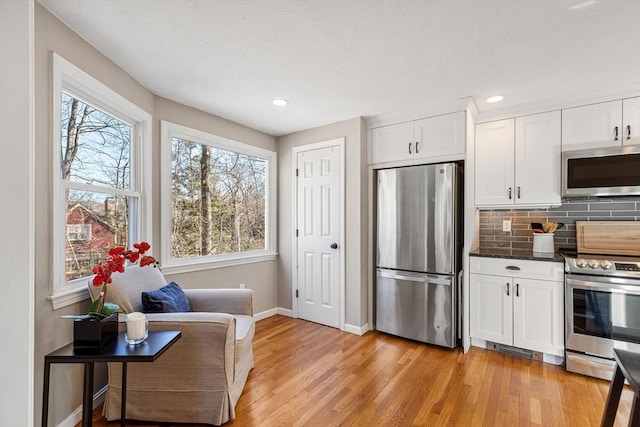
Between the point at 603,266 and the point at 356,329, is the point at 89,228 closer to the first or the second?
the point at 356,329

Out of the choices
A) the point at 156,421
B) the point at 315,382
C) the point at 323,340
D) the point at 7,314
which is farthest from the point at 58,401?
the point at 323,340

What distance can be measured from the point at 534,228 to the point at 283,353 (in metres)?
2.69

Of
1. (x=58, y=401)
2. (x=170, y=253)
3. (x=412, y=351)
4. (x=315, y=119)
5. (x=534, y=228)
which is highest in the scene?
(x=315, y=119)

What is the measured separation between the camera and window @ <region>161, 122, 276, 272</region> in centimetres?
288

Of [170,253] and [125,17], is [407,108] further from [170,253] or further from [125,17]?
[170,253]

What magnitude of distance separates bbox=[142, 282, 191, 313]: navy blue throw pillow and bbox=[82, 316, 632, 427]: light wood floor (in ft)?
2.15

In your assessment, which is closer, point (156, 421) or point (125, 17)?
point (125, 17)

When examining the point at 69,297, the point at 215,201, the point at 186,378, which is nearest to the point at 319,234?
the point at 215,201

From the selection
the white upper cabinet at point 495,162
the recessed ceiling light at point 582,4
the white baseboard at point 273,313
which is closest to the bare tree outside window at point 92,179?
the white baseboard at point 273,313

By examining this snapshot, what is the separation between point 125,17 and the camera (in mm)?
1660

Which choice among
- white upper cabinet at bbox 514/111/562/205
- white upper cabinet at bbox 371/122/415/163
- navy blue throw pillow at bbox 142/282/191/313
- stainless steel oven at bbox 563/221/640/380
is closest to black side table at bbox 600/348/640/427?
stainless steel oven at bbox 563/221/640/380

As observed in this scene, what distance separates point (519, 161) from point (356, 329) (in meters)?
2.36

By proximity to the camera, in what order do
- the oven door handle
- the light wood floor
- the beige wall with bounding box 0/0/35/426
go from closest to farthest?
the beige wall with bounding box 0/0/35/426 < the light wood floor < the oven door handle

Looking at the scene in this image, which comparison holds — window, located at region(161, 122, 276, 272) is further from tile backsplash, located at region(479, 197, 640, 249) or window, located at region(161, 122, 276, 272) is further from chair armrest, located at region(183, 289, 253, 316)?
tile backsplash, located at region(479, 197, 640, 249)
